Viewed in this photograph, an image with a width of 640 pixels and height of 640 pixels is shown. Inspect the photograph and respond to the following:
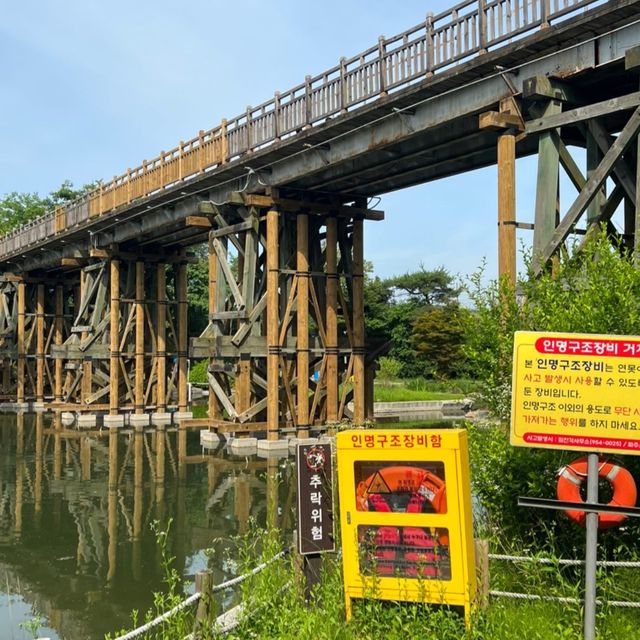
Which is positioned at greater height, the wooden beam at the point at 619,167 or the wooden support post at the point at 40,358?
the wooden beam at the point at 619,167

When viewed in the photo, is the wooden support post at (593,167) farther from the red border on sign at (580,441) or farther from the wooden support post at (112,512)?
the wooden support post at (112,512)

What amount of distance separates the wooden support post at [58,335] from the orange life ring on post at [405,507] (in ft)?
98.1

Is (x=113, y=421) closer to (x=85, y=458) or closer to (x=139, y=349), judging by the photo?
(x=139, y=349)

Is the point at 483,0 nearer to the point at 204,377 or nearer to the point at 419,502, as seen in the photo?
the point at 419,502

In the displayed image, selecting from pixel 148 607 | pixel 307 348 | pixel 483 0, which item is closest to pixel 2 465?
pixel 307 348

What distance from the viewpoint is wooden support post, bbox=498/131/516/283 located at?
38.9ft

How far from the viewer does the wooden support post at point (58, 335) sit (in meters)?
34.2

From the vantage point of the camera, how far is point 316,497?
622cm

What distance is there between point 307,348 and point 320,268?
2.53 meters

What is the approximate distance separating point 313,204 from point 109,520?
1011 centimetres

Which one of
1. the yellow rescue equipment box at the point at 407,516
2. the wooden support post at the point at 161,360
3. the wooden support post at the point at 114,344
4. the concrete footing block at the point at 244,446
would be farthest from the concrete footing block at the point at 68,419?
the yellow rescue equipment box at the point at 407,516

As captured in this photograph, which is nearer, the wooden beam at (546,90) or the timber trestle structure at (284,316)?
the wooden beam at (546,90)

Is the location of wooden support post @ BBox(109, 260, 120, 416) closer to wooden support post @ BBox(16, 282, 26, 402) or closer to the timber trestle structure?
the timber trestle structure

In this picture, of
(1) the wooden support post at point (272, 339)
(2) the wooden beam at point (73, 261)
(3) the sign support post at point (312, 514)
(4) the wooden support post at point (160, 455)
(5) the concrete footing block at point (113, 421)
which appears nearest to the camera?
(3) the sign support post at point (312, 514)
